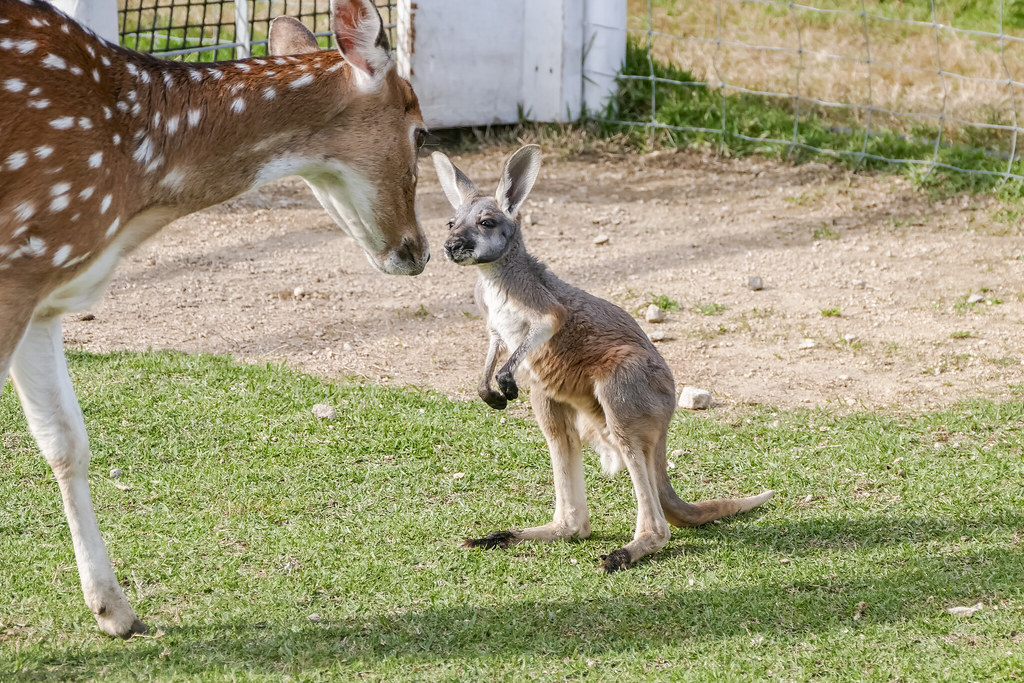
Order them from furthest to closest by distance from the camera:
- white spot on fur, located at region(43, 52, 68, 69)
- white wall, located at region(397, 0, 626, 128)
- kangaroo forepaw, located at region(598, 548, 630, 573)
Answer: white wall, located at region(397, 0, 626, 128), kangaroo forepaw, located at region(598, 548, 630, 573), white spot on fur, located at region(43, 52, 68, 69)

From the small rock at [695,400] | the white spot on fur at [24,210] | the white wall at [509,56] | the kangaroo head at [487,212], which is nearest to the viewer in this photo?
the white spot on fur at [24,210]

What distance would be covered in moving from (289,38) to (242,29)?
16.6 ft

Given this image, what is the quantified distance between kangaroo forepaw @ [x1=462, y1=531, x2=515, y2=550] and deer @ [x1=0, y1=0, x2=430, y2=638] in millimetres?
929

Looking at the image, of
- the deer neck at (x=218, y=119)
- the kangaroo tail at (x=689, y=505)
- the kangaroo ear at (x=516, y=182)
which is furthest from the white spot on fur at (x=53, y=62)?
the kangaroo tail at (x=689, y=505)

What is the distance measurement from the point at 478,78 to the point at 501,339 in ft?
16.9

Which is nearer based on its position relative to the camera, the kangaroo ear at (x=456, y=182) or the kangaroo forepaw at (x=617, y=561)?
the kangaroo forepaw at (x=617, y=561)

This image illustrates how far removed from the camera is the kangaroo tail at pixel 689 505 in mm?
3986

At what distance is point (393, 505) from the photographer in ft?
14.1

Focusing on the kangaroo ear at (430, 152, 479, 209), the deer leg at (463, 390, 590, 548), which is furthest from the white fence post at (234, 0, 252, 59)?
the deer leg at (463, 390, 590, 548)

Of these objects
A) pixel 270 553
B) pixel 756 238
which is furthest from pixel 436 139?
pixel 270 553

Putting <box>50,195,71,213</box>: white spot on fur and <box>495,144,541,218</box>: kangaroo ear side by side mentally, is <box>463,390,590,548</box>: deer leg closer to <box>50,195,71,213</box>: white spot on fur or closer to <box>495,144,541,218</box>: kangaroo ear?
<box>495,144,541,218</box>: kangaroo ear

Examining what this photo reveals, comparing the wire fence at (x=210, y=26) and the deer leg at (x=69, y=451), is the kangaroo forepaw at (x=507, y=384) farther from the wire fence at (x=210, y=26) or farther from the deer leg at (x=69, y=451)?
the wire fence at (x=210, y=26)

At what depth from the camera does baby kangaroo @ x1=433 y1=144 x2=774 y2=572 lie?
152 inches

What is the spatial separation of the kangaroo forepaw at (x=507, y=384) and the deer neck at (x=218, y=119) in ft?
3.02
